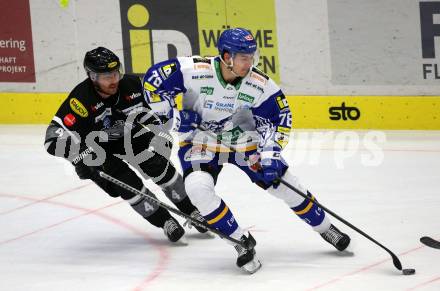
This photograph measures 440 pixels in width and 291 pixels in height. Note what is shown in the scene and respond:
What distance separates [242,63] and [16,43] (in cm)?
509

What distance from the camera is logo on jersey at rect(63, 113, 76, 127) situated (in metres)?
5.58

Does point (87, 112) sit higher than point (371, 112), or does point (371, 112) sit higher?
point (87, 112)

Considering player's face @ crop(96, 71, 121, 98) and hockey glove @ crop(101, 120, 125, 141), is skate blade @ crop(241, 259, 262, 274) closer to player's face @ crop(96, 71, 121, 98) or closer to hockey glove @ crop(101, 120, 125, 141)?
hockey glove @ crop(101, 120, 125, 141)

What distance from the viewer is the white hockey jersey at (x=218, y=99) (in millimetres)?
5234

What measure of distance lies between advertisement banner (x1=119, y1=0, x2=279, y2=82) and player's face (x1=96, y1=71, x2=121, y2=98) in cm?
342

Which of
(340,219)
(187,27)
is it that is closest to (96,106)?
(340,219)

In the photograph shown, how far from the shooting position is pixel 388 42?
843 centimetres

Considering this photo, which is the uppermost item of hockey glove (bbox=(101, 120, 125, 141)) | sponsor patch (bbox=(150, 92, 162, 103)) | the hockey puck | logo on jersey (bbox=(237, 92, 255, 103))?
sponsor patch (bbox=(150, 92, 162, 103))

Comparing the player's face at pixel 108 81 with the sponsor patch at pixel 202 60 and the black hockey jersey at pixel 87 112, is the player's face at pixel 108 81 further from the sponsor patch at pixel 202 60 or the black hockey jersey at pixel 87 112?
the sponsor patch at pixel 202 60

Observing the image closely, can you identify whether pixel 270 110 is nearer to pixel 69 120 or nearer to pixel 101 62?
pixel 101 62

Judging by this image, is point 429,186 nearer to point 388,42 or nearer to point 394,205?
point 394,205

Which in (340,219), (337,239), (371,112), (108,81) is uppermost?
(108,81)

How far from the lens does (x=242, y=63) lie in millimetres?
5082

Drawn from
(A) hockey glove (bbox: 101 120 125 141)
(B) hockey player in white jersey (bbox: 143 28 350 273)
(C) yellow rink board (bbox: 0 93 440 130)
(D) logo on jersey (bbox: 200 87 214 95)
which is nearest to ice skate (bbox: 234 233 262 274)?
(B) hockey player in white jersey (bbox: 143 28 350 273)
